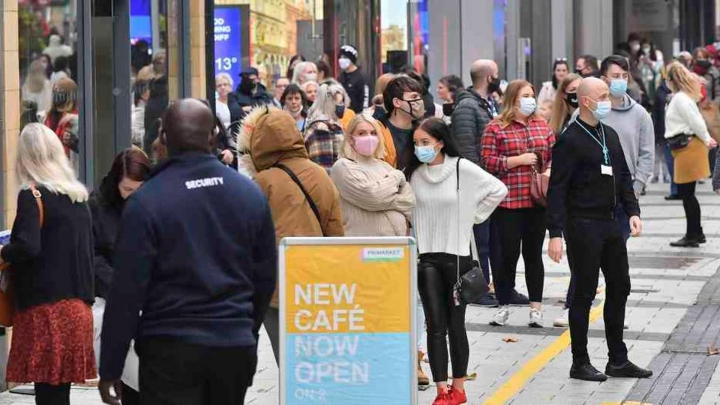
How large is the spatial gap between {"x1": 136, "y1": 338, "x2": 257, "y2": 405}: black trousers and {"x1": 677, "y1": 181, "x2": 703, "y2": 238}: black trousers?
12.0m

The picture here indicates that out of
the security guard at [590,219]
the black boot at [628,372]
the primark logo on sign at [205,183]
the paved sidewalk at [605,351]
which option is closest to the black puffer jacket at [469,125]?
the paved sidewalk at [605,351]

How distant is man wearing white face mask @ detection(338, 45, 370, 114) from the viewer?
62.6 feet

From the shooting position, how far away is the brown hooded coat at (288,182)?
7.95m

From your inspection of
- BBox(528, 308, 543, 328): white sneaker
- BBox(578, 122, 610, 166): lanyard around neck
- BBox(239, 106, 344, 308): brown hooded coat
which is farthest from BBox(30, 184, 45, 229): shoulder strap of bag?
BBox(528, 308, 543, 328): white sneaker

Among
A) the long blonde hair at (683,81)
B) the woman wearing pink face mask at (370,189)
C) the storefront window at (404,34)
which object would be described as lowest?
the woman wearing pink face mask at (370,189)

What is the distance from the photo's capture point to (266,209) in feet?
18.5

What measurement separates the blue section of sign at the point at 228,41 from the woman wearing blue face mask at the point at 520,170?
7438 millimetres

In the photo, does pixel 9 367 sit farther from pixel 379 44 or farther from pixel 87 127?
pixel 379 44

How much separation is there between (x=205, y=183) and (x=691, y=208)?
12100mm

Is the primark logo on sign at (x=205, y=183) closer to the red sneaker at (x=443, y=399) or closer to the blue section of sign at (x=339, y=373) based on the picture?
the blue section of sign at (x=339, y=373)

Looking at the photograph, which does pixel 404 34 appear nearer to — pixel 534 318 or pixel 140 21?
pixel 140 21

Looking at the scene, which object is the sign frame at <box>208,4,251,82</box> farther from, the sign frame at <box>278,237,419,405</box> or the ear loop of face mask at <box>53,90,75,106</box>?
the sign frame at <box>278,237,419,405</box>

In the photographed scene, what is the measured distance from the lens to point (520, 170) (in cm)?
1182

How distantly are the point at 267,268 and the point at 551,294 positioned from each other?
8160mm
